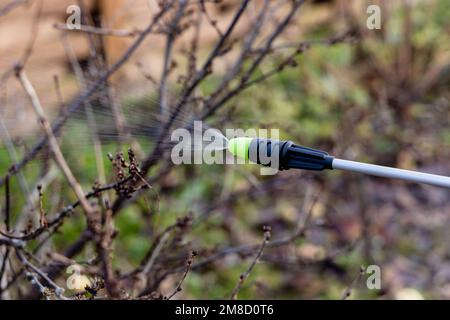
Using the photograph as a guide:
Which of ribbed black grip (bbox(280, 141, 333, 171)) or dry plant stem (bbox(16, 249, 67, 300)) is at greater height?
ribbed black grip (bbox(280, 141, 333, 171))

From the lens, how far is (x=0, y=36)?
14.7 feet

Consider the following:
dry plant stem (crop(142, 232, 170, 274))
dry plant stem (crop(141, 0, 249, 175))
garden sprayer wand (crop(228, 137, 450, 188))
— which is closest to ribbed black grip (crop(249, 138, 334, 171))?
garden sprayer wand (crop(228, 137, 450, 188))

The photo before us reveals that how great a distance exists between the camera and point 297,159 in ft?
4.74

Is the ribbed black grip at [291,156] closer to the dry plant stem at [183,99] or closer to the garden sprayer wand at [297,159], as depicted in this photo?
the garden sprayer wand at [297,159]

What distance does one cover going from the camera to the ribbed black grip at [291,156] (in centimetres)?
143

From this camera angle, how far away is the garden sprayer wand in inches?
53.8

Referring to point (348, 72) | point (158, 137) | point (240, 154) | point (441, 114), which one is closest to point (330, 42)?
point (158, 137)

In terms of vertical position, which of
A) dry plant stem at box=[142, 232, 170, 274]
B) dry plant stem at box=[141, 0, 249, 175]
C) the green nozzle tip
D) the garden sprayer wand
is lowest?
dry plant stem at box=[142, 232, 170, 274]

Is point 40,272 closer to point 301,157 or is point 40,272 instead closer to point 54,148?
point 54,148

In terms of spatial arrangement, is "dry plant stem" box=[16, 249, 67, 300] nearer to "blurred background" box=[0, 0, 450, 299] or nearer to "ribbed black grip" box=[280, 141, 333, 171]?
"blurred background" box=[0, 0, 450, 299]

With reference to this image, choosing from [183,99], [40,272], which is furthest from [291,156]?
[183,99]

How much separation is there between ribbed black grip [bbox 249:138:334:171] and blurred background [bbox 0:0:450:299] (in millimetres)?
635
